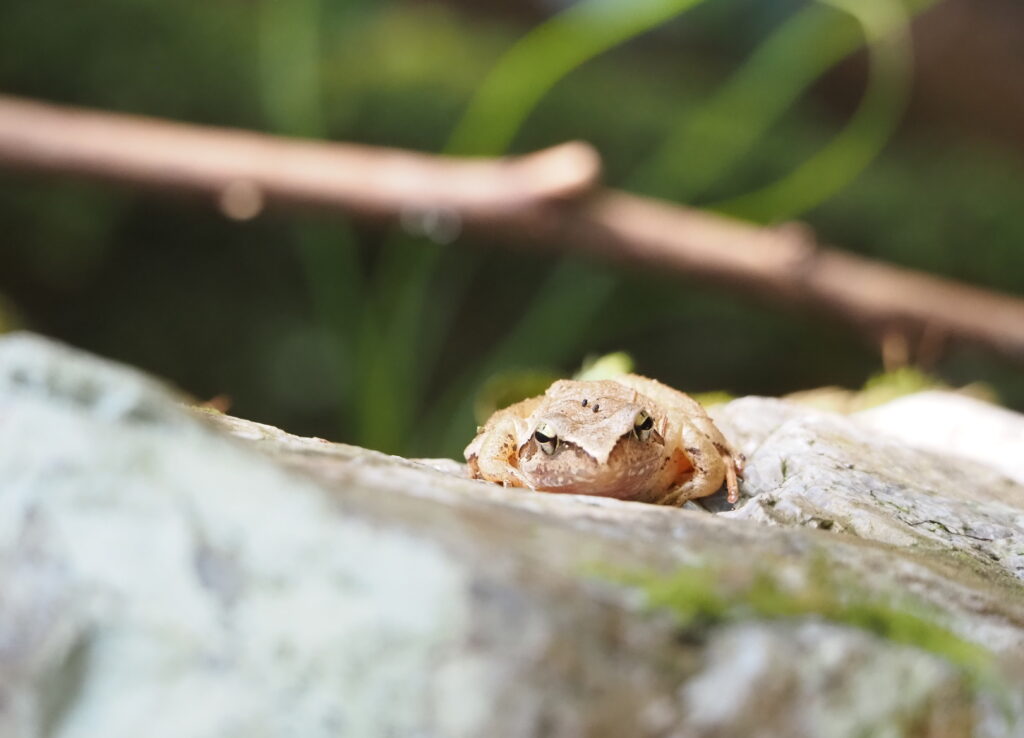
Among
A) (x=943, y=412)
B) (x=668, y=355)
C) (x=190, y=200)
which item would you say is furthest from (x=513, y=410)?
(x=668, y=355)

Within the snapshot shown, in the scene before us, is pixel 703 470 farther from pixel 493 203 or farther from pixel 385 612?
pixel 493 203

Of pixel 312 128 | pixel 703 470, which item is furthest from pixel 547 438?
pixel 312 128

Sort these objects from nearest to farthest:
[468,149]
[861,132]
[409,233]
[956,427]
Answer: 1. [956,427]
2. [409,233]
3. [468,149]
4. [861,132]

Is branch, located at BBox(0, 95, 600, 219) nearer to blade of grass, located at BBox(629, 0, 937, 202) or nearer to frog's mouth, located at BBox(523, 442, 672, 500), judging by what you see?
blade of grass, located at BBox(629, 0, 937, 202)

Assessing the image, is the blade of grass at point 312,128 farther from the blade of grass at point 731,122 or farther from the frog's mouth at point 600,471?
the frog's mouth at point 600,471

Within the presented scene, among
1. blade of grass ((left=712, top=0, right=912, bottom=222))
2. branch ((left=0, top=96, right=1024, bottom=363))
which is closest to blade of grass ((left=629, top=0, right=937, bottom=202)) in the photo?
blade of grass ((left=712, top=0, right=912, bottom=222))

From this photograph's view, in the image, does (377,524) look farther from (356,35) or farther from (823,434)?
(356,35)
